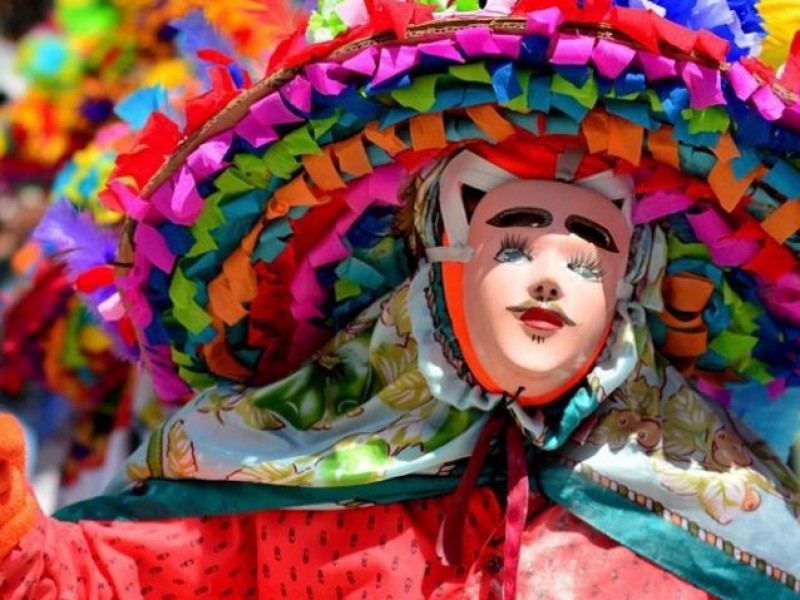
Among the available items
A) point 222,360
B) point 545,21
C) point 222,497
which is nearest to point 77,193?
point 222,360

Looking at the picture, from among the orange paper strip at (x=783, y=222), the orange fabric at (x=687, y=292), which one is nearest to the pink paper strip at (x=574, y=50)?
the orange paper strip at (x=783, y=222)

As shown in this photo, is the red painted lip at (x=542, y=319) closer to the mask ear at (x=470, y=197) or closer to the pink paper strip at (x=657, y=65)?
the mask ear at (x=470, y=197)

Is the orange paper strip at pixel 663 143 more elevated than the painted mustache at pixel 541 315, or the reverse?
the orange paper strip at pixel 663 143

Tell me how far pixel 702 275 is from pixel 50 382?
72.9 inches

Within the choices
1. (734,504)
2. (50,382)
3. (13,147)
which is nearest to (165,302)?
(734,504)

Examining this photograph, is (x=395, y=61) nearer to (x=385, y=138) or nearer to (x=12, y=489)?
(x=385, y=138)

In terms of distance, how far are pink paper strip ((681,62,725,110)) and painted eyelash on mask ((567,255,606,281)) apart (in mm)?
268

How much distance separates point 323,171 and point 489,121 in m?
0.22

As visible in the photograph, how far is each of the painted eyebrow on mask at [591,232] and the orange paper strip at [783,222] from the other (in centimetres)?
19

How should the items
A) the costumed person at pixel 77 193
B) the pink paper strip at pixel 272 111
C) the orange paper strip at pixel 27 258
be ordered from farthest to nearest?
the orange paper strip at pixel 27 258, the costumed person at pixel 77 193, the pink paper strip at pixel 272 111

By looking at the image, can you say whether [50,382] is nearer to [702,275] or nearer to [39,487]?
[39,487]

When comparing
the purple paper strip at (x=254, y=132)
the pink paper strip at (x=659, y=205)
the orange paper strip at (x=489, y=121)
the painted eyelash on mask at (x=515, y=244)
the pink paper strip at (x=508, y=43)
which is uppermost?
the pink paper strip at (x=508, y=43)

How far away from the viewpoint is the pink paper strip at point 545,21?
6.30 ft

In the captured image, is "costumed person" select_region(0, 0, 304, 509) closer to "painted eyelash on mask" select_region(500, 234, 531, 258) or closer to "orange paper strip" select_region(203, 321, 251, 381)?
"orange paper strip" select_region(203, 321, 251, 381)
